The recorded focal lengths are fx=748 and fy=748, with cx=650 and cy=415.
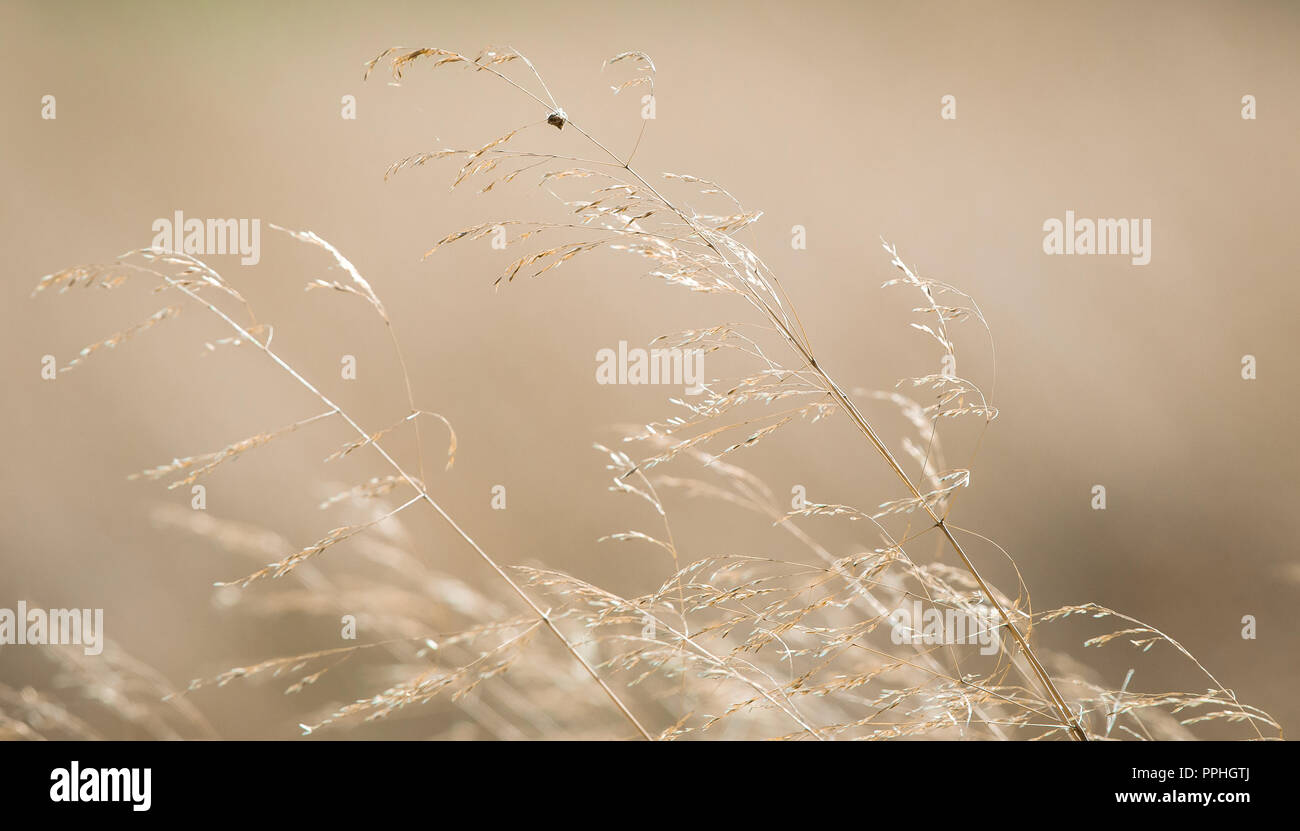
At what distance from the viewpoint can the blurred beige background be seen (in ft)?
7.08

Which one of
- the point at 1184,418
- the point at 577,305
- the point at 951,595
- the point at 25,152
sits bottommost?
the point at 951,595

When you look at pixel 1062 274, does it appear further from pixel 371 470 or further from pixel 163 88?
pixel 163 88

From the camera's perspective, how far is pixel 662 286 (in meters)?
2.19

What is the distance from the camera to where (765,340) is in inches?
71.4

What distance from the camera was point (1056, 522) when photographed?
2164 mm

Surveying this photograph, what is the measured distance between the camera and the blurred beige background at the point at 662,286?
2.16m

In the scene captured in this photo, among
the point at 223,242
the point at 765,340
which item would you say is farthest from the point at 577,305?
the point at 223,242
